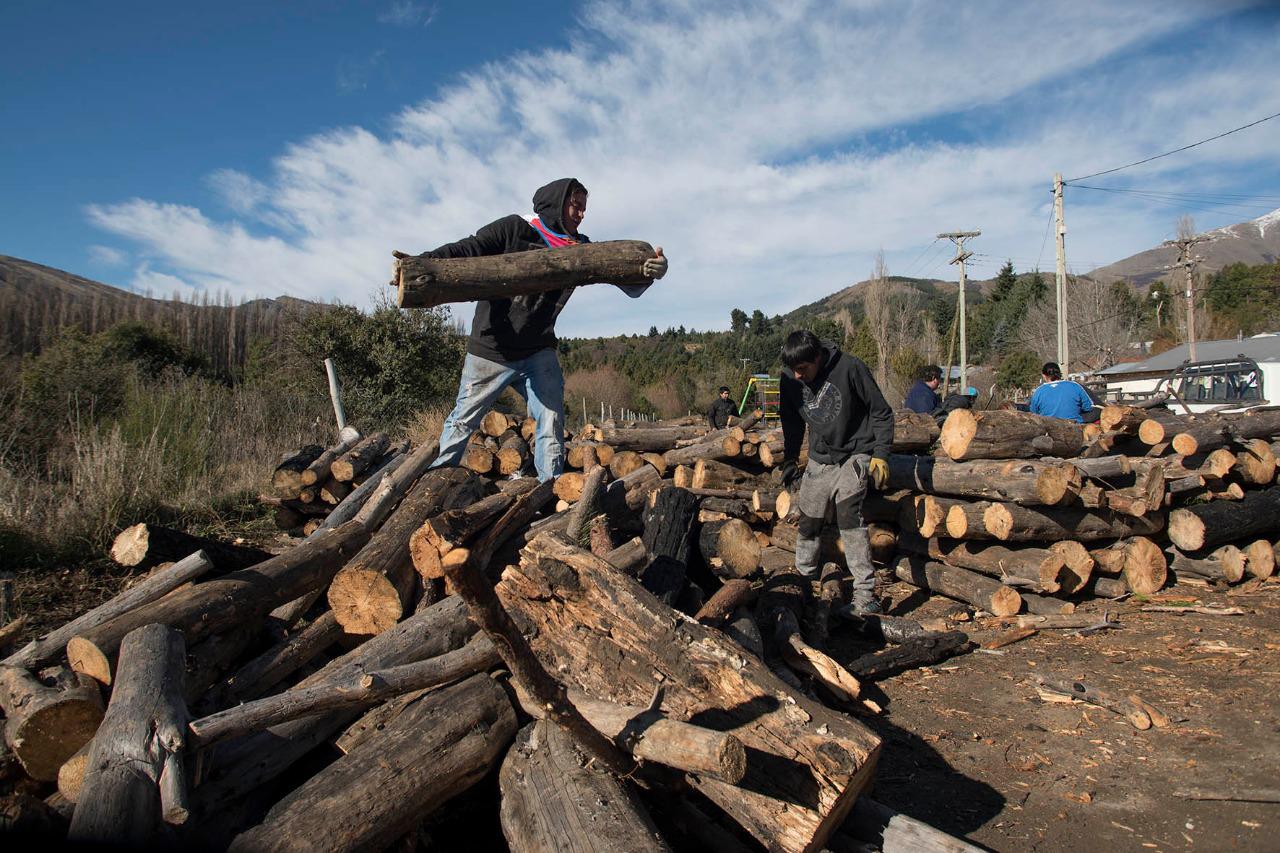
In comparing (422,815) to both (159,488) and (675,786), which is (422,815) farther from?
(159,488)

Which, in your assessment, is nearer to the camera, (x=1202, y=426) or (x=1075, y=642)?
(x=1075, y=642)

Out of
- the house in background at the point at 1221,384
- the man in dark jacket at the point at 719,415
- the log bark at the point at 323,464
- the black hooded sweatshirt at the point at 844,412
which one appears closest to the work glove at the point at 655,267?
the black hooded sweatshirt at the point at 844,412

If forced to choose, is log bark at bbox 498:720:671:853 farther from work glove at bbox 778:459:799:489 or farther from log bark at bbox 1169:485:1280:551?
log bark at bbox 1169:485:1280:551

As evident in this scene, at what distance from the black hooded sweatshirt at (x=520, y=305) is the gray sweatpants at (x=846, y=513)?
2.13 metres

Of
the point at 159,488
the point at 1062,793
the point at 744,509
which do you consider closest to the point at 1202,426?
the point at 744,509

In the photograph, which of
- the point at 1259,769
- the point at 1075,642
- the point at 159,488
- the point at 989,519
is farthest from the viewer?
the point at 159,488

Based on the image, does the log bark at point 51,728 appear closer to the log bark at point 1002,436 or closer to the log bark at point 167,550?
the log bark at point 167,550

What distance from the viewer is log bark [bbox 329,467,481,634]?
3367 millimetres

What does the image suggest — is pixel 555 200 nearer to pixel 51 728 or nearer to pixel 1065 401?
pixel 51 728

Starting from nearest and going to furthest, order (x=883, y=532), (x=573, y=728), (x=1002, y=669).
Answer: (x=573, y=728), (x=1002, y=669), (x=883, y=532)

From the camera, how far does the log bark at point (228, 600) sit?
2.79 m

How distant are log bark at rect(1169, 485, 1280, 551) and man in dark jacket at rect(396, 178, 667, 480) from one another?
4.43 metres

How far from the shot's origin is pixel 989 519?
4.96 meters

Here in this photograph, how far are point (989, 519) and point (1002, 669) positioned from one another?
111 centimetres
